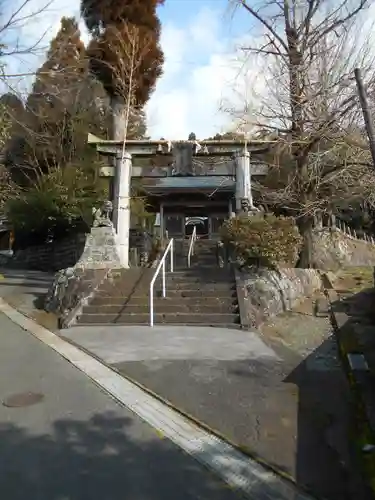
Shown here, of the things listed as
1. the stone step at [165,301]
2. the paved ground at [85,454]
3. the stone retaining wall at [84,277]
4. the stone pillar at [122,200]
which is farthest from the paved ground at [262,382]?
the stone pillar at [122,200]

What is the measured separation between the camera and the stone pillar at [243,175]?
54.1 ft

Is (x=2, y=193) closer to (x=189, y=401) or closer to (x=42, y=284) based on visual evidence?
(x=42, y=284)

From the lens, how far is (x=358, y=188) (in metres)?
14.3

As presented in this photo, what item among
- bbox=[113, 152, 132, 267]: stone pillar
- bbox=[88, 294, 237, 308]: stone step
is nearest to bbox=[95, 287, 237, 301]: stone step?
bbox=[88, 294, 237, 308]: stone step

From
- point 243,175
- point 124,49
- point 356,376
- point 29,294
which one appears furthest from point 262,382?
point 124,49

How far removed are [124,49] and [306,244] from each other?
13.7 m

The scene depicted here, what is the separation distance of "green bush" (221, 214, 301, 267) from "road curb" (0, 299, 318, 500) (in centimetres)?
519

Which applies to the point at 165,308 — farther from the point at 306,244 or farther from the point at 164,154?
the point at 164,154

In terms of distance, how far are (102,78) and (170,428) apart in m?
23.6

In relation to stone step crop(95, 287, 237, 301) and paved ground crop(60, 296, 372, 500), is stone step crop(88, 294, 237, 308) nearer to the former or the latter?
stone step crop(95, 287, 237, 301)

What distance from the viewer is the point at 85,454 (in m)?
4.15

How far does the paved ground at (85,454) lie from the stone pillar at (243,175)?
11.3m

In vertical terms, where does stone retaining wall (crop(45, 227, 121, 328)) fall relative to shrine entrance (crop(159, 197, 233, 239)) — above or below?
below

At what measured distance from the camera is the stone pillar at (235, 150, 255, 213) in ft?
54.1
